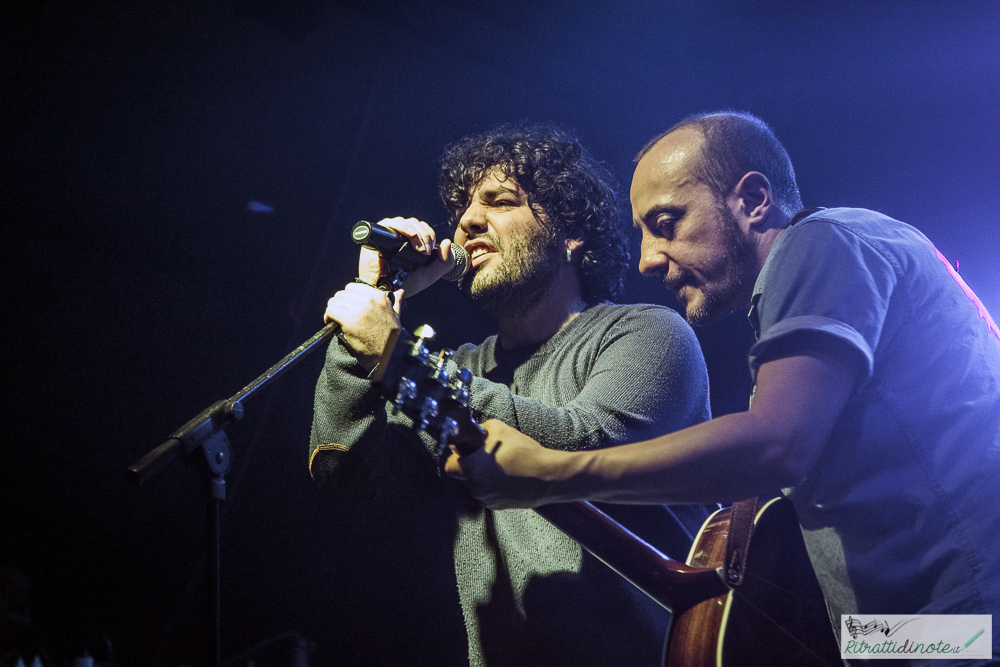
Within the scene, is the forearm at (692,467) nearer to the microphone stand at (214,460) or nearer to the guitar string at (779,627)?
the guitar string at (779,627)

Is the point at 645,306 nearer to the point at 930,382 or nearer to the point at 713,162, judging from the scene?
the point at 713,162

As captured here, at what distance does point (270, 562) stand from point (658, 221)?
223 centimetres

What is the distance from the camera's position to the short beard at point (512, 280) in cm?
224

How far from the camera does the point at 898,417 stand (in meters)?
1.22

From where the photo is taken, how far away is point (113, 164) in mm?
2689

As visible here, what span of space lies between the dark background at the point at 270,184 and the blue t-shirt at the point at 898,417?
2.14 metres

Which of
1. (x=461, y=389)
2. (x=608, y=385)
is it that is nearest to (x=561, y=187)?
(x=608, y=385)

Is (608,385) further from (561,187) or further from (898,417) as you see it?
(561,187)

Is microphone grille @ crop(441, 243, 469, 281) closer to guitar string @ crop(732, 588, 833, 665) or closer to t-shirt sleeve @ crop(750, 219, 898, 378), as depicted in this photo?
t-shirt sleeve @ crop(750, 219, 898, 378)

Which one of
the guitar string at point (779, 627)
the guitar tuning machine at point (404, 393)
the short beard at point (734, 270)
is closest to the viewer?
the guitar tuning machine at point (404, 393)

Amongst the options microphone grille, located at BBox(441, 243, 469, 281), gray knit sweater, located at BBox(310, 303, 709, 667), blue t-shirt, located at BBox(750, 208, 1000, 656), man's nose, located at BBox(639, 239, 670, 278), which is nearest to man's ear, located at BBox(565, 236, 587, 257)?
gray knit sweater, located at BBox(310, 303, 709, 667)

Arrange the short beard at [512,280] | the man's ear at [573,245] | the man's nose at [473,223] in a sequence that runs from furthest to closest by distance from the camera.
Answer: the man's ear at [573,245] → the man's nose at [473,223] → the short beard at [512,280]

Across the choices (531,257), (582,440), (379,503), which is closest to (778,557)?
(582,440)

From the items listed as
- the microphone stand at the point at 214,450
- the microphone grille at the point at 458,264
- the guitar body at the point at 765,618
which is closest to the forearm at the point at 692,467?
the guitar body at the point at 765,618
